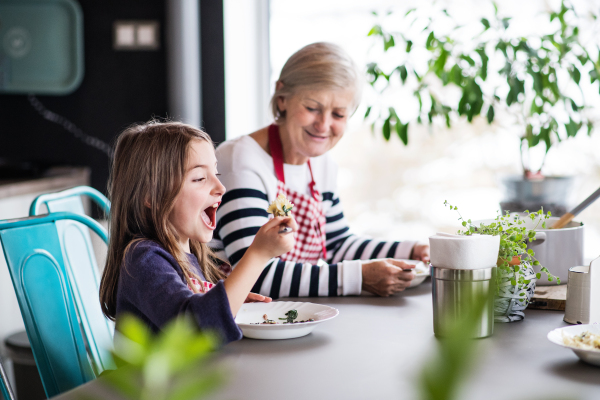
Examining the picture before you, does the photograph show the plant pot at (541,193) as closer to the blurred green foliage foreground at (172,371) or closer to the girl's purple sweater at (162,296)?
the girl's purple sweater at (162,296)

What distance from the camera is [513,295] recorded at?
1.08 metres

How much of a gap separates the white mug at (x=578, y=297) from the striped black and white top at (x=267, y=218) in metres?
0.44

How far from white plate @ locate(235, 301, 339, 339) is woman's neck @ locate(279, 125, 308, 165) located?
624 mm

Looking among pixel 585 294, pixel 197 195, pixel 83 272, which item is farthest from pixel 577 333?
pixel 83 272

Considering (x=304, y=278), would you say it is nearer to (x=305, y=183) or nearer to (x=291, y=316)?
(x=291, y=316)

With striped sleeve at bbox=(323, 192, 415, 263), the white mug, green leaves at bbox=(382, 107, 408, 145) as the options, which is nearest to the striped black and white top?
striped sleeve at bbox=(323, 192, 415, 263)

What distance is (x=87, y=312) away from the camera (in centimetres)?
150

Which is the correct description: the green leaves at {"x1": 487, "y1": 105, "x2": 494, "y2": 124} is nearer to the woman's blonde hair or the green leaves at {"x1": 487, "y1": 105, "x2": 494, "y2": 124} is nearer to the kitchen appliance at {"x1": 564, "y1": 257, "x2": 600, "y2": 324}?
the woman's blonde hair

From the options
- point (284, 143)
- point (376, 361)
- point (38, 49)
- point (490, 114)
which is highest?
point (38, 49)

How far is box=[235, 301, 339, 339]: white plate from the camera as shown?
1.01m

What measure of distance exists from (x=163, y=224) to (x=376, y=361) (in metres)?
0.48

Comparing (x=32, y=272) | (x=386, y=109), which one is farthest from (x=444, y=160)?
(x=32, y=272)

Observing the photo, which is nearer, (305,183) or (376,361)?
(376,361)

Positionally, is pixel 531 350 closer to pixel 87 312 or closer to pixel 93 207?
pixel 87 312
